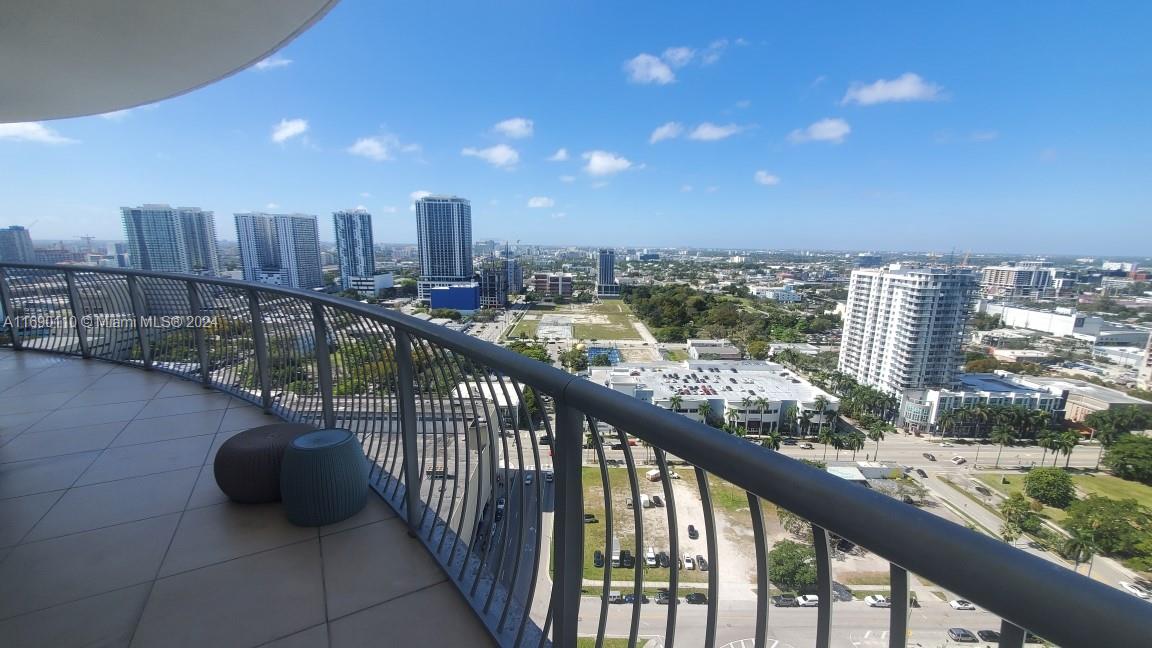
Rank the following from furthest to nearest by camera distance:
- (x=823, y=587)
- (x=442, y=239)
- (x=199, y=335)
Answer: (x=442, y=239) → (x=199, y=335) → (x=823, y=587)

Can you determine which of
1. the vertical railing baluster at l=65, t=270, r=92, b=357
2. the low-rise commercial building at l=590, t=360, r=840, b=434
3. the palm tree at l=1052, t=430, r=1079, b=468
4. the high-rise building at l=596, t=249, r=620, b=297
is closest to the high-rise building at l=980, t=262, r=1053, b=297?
the palm tree at l=1052, t=430, r=1079, b=468

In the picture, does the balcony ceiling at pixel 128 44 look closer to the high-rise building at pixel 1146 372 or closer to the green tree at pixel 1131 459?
the green tree at pixel 1131 459

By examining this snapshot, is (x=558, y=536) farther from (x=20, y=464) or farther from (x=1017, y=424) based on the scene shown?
(x=1017, y=424)

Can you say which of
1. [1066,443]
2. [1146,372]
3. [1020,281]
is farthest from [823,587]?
[1020,281]

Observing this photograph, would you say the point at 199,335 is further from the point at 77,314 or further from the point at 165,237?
the point at 165,237

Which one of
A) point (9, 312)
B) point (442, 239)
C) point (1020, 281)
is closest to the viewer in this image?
point (9, 312)

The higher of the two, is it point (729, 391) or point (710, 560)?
point (710, 560)
